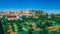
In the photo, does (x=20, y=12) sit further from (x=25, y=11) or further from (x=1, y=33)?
(x=1, y=33)

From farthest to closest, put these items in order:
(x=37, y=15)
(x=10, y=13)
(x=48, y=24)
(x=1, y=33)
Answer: (x=10, y=13) < (x=37, y=15) < (x=48, y=24) < (x=1, y=33)

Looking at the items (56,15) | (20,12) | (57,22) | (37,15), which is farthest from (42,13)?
(20,12)

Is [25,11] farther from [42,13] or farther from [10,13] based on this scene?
[42,13]

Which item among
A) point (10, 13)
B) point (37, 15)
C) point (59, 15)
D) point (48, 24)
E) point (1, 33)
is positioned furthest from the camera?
point (10, 13)

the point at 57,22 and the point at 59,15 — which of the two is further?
the point at 59,15

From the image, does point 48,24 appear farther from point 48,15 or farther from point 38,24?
point 48,15

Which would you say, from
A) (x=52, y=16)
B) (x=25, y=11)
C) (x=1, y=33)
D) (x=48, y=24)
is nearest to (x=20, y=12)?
(x=25, y=11)

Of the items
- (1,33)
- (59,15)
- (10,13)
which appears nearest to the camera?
(1,33)

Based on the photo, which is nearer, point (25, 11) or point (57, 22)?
point (57, 22)

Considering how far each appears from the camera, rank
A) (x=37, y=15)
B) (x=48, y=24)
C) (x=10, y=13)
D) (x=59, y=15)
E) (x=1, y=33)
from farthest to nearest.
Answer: (x=10, y=13)
(x=37, y=15)
(x=59, y=15)
(x=48, y=24)
(x=1, y=33)
